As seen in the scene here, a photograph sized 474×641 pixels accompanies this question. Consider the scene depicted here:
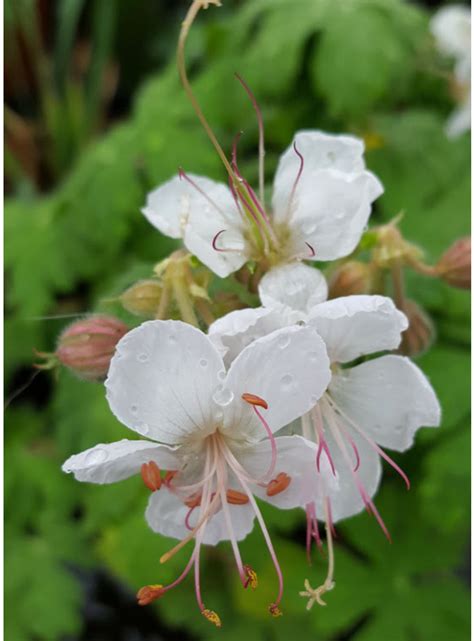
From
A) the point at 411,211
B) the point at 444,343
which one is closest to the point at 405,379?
the point at 444,343

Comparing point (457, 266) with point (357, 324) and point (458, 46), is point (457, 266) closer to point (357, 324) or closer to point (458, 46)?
point (357, 324)

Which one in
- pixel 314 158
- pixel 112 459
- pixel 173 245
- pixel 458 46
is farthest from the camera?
pixel 458 46

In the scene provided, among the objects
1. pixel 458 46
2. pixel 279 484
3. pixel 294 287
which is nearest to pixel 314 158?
pixel 294 287

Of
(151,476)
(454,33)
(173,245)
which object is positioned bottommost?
(173,245)

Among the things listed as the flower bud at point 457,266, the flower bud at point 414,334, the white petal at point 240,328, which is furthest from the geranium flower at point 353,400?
the flower bud at point 457,266

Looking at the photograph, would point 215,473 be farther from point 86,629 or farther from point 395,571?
point 86,629

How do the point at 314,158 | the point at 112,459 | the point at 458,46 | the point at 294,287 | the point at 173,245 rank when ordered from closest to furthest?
1. the point at 112,459
2. the point at 294,287
3. the point at 314,158
4. the point at 173,245
5. the point at 458,46
